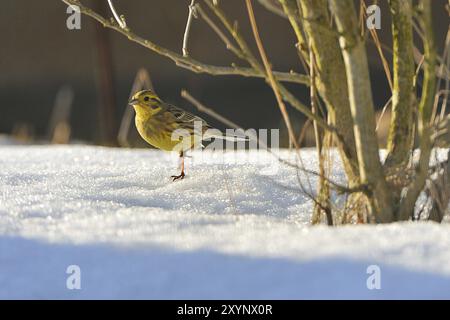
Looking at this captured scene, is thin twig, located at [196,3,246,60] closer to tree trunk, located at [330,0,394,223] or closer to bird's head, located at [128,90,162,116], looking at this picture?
tree trunk, located at [330,0,394,223]

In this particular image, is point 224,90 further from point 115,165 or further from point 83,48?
point 115,165

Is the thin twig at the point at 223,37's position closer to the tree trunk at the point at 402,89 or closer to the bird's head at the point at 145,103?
the tree trunk at the point at 402,89

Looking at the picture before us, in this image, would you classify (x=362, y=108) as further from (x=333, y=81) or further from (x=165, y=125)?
(x=165, y=125)

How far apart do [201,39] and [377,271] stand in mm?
7542

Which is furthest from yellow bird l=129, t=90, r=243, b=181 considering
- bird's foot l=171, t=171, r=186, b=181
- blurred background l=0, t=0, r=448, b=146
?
blurred background l=0, t=0, r=448, b=146

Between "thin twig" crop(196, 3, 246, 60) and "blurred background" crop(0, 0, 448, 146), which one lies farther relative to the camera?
"blurred background" crop(0, 0, 448, 146)

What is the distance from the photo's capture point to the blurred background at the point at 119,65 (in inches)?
368

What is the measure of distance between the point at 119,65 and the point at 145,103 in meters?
5.49

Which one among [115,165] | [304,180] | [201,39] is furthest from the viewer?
[201,39]

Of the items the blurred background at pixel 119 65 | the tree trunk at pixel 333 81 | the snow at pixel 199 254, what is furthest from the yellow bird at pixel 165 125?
the blurred background at pixel 119 65

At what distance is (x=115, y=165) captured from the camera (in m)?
4.07

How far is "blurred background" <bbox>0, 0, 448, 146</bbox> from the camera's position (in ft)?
30.7
